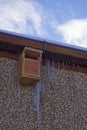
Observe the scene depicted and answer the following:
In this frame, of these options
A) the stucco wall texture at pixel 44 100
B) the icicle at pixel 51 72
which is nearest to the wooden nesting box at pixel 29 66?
the stucco wall texture at pixel 44 100

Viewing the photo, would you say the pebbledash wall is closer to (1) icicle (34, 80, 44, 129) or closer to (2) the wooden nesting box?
(1) icicle (34, 80, 44, 129)

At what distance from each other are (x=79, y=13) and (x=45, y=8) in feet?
1.81

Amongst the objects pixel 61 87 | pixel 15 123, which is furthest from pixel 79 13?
pixel 15 123

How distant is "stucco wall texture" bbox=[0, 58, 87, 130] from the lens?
3.91 metres

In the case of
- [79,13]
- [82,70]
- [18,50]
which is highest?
[79,13]

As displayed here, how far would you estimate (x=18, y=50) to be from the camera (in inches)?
164

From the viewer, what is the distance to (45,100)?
4137mm

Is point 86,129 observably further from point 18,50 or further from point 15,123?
point 18,50

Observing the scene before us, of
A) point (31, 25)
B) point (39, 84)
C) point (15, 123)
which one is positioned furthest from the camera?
point (31, 25)

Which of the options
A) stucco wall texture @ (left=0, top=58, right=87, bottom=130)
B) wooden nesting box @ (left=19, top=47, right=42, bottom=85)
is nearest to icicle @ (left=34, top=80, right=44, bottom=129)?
stucco wall texture @ (left=0, top=58, right=87, bottom=130)

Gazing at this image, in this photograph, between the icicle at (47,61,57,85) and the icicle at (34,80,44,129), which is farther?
the icicle at (47,61,57,85)

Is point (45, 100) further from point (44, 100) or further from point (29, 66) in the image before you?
point (29, 66)

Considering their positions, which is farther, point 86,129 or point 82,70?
point 82,70

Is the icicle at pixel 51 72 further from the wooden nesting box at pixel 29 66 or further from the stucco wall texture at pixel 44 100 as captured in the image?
the wooden nesting box at pixel 29 66
